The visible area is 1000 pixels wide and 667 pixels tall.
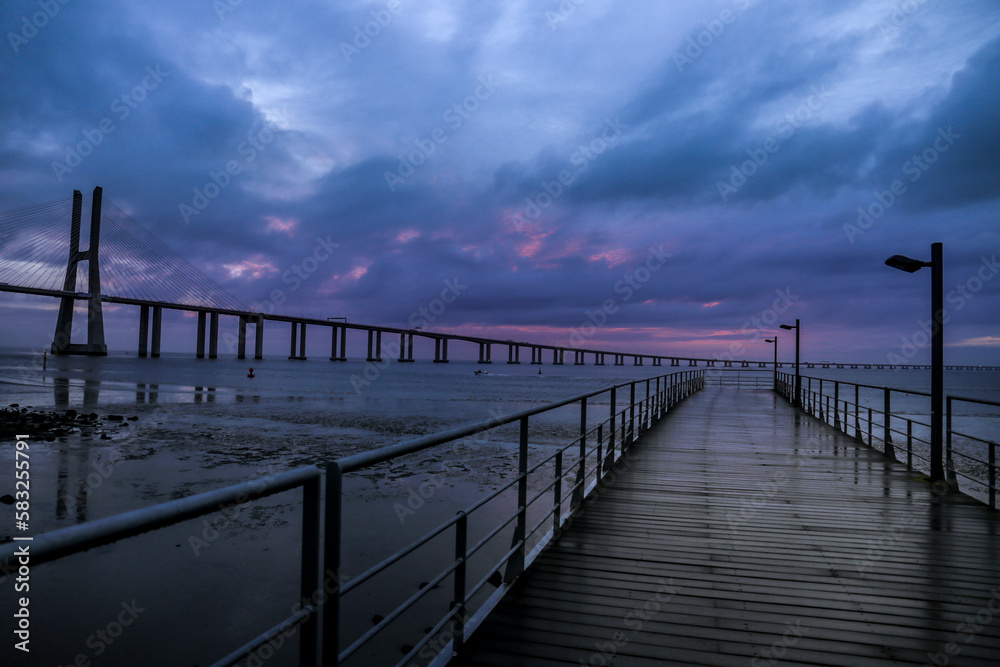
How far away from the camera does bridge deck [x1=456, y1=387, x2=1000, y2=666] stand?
3051mm

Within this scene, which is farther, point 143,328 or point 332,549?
point 143,328

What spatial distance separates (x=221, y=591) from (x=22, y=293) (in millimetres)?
85167

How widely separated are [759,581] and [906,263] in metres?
6.24

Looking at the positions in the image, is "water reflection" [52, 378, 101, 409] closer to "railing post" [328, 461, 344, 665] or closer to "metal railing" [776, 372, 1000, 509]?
"metal railing" [776, 372, 1000, 509]

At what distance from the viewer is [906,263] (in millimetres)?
8172

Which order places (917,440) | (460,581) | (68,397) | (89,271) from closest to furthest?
1. (460,581)
2. (917,440)
3. (68,397)
4. (89,271)

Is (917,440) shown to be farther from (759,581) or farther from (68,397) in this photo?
(68,397)

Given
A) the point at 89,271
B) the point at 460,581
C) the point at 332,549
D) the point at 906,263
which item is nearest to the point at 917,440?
the point at 906,263

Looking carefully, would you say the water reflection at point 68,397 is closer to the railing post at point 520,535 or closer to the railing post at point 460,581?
the railing post at point 520,535

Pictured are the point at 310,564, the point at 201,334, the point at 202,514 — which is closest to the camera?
the point at 202,514

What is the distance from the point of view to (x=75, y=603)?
5.86m

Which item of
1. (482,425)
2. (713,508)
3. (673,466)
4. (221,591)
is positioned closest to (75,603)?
(221,591)

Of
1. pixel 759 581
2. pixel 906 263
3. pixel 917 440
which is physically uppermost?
pixel 906 263

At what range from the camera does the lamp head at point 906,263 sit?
315 inches
